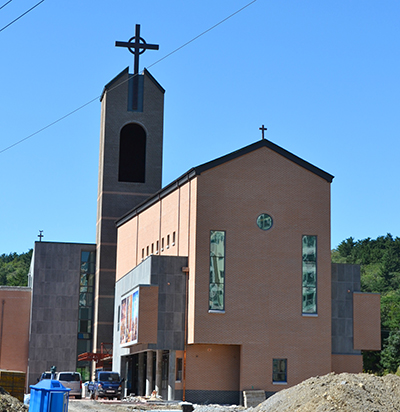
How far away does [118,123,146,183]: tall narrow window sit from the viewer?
66500mm

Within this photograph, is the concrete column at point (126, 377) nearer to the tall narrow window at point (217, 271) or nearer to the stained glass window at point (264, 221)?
the tall narrow window at point (217, 271)

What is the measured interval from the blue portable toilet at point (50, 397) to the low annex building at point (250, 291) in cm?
2352

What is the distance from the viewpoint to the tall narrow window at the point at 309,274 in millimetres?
43469

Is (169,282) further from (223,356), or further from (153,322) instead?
(223,356)

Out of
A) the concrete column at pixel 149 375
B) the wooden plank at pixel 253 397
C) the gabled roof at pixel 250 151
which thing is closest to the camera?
the wooden plank at pixel 253 397

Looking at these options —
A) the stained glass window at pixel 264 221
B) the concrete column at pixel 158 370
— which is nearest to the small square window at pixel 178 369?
the concrete column at pixel 158 370

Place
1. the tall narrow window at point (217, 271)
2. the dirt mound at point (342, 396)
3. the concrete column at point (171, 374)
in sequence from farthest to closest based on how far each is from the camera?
the tall narrow window at point (217, 271)
the concrete column at point (171, 374)
the dirt mound at point (342, 396)

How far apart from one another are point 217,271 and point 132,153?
26.5 meters

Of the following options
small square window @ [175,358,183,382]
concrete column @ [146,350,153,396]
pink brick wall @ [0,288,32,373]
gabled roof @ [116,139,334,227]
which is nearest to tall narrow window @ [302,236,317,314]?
gabled roof @ [116,139,334,227]

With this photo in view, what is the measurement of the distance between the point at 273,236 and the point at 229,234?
252 cm

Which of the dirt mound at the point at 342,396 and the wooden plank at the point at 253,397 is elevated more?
the dirt mound at the point at 342,396

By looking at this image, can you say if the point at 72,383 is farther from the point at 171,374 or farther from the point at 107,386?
the point at 171,374

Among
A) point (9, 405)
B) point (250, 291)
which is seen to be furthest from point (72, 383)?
point (9, 405)

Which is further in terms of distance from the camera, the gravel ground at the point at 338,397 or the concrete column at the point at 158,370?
the concrete column at the point at 158,370
